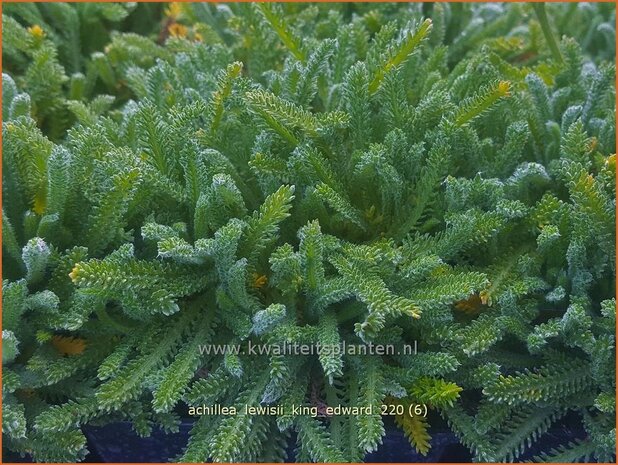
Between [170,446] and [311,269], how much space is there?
0.43 m

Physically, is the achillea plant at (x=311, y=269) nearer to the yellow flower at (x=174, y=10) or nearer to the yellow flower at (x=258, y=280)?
the yellow flower at (x=258, y=280)

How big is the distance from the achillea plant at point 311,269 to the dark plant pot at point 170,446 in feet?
0.18

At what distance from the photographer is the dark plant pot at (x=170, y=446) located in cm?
115

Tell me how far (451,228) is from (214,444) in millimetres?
503

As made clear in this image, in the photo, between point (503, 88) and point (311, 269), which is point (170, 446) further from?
point (503, 88)

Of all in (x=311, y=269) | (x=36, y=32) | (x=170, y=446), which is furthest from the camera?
(x=36, y=32)

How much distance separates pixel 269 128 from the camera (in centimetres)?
116

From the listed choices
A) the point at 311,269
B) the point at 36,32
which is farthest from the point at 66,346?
the point at 36,32

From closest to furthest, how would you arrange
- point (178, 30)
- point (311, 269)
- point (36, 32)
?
point (311, 269)
point (36, 32)
point (178, 30)

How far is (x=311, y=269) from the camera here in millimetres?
1060

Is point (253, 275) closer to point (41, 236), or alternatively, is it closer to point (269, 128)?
point (269, 128)

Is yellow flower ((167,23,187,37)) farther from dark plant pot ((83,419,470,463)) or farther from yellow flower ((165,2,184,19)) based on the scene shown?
dark plant pot ((83,419,470,463))

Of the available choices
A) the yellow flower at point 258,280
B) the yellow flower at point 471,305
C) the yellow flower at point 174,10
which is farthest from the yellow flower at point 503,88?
the yellow flower at point 174,10

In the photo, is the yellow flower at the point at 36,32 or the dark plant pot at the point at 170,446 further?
the yellow flower at the point at 36,32
